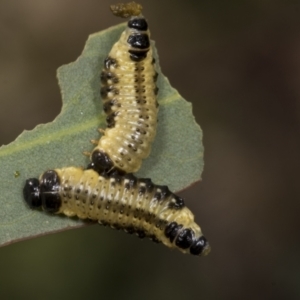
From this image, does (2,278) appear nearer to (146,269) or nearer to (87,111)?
(146,269)

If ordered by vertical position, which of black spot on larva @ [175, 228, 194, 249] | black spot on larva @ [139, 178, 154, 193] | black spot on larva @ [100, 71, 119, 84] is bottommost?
black spot on larva @ [175, 228, 194, 249]

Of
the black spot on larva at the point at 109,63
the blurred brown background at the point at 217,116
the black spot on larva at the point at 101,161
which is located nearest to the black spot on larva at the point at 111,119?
the black spot on larva at the point at 101,161

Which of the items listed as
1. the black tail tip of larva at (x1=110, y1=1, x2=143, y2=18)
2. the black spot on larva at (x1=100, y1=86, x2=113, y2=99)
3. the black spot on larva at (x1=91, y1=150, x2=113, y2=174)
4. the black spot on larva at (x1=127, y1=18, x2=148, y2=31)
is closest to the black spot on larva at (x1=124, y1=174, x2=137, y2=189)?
the black spot on larva at (x1=91, y1=150, x2=113, y2=174)

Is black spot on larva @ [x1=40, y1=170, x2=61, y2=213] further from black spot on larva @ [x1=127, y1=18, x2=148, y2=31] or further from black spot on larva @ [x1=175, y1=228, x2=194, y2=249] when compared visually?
black spot on larva @ [x1=127, y1=18, x2=148, y2=31]

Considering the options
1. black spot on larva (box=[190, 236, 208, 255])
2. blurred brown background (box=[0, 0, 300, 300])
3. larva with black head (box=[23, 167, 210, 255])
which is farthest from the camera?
blurred brown background (box=[0, 0, 300, 300])

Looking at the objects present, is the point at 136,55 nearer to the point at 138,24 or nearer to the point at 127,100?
Answer: the point at 138,24

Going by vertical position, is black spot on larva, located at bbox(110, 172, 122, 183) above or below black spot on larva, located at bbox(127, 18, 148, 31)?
below

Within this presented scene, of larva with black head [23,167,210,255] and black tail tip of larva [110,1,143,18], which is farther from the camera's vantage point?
black tail tip of larva [110,1,143,18]

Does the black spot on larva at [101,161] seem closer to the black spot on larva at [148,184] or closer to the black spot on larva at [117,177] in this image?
the black spot on larva at [117,177]

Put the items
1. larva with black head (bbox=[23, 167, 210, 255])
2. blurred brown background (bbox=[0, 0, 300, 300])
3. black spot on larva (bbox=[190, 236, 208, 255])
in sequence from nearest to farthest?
1. larva with black head (bbox=[23, 167, 210, 255])
2. black spot on larva (bbox=[190, 236, 208, 255])
3. blurred brown background (bbox=[0, 0, 300, 300])
